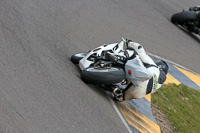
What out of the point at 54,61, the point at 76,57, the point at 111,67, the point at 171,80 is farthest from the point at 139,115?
the point at 171,80

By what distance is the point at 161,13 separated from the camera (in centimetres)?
1496

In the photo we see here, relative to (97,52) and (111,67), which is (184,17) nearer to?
(97,52)

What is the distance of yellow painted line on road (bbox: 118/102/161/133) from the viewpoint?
698cm

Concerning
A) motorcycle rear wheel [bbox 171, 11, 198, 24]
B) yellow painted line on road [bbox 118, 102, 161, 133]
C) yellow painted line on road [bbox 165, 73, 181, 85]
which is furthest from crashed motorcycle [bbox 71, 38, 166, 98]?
motorcycle rear wheel [bbox 171, 11, 198, 24]

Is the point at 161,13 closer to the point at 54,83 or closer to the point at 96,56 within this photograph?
the point at 96,56

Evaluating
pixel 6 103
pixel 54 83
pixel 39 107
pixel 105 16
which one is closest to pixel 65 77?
pixel 54 83

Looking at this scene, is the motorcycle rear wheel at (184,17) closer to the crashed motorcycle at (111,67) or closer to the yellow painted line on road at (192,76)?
the yellow painted line on road at (192,76)

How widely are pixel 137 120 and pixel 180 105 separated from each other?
246cm

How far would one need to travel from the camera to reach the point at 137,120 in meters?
7.26

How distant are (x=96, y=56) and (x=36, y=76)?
4.95 ft

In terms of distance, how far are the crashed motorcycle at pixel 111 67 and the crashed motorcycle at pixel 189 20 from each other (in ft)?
26.5

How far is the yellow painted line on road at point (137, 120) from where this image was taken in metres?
6.98

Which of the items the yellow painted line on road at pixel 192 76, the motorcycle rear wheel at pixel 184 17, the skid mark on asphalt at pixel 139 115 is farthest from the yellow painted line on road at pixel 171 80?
the motorcycle rear wheel at pixel 184 17

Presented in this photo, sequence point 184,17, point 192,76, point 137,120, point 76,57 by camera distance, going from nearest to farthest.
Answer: point 76,57, point 137,120, point 192,76, point 184,17
